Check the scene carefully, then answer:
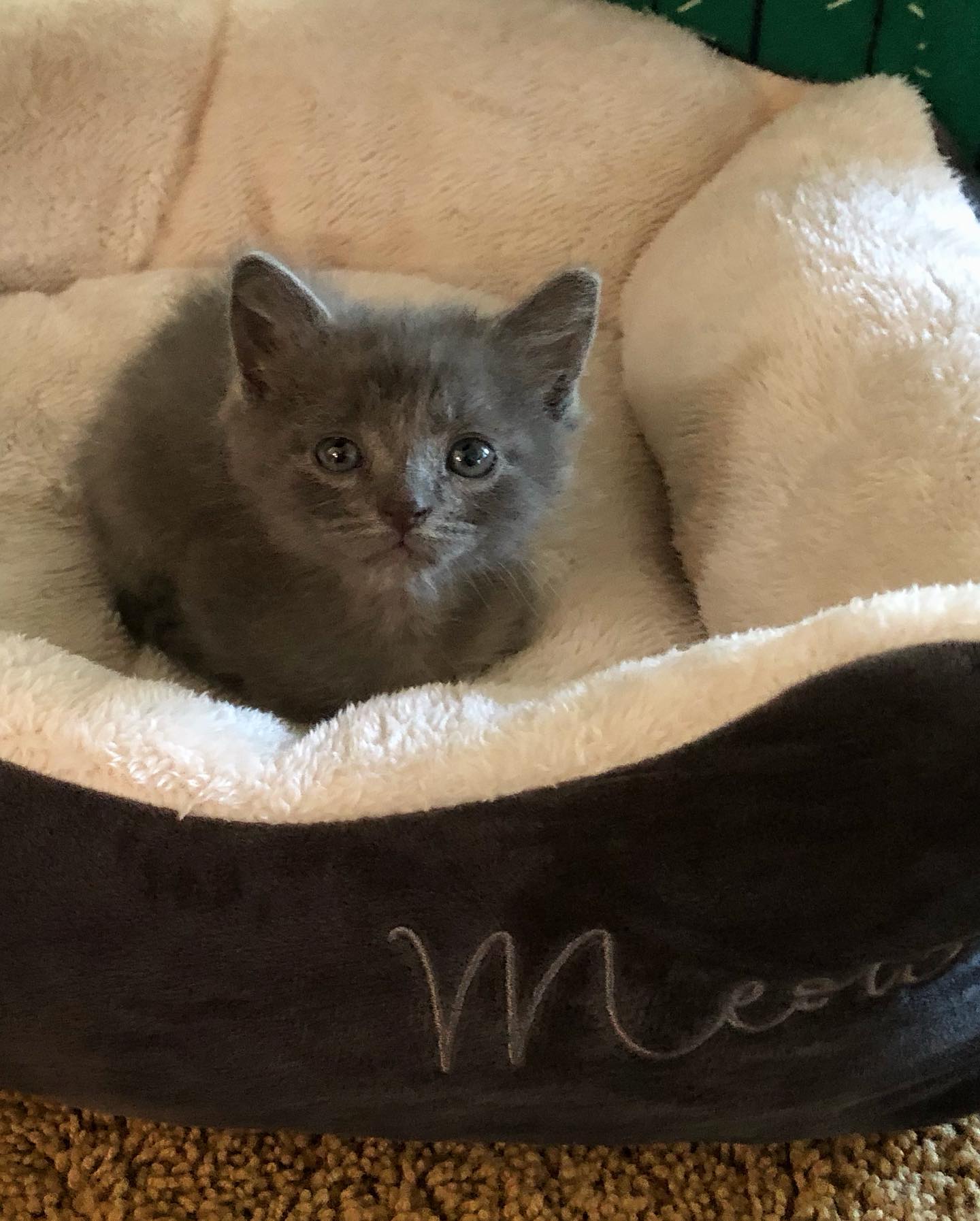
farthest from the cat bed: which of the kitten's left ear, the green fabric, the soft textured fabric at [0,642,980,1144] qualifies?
the kitten's left ear

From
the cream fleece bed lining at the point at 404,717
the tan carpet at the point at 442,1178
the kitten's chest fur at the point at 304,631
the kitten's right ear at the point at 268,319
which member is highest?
the kitten's right ear at the point at 268,319

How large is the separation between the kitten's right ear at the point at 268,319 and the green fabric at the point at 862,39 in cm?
80

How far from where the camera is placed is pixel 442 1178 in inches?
37.6

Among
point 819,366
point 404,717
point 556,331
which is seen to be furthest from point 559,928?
point 819,366

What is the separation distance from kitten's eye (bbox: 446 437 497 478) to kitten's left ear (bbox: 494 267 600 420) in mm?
120

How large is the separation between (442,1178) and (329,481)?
0.60 m

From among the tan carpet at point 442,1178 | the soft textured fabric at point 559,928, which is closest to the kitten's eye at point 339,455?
the soft textured fabric at point 559,928

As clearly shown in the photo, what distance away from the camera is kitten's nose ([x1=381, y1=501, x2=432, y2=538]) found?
36.1 inches

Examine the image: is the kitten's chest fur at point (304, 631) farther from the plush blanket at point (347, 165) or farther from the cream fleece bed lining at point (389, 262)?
the plush blanket at point (347, 165)

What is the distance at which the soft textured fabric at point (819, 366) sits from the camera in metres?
1.03

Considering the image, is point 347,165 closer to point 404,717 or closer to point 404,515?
point 404,515

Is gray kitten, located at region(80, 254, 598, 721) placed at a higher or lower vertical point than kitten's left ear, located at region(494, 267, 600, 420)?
lower

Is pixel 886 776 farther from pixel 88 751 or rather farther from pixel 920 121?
pixel 920 121

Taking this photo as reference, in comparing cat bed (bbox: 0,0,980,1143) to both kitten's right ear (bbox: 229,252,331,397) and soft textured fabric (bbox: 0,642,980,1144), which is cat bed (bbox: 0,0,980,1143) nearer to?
soft textured fabric (bbox: 0,642,980,1144)
